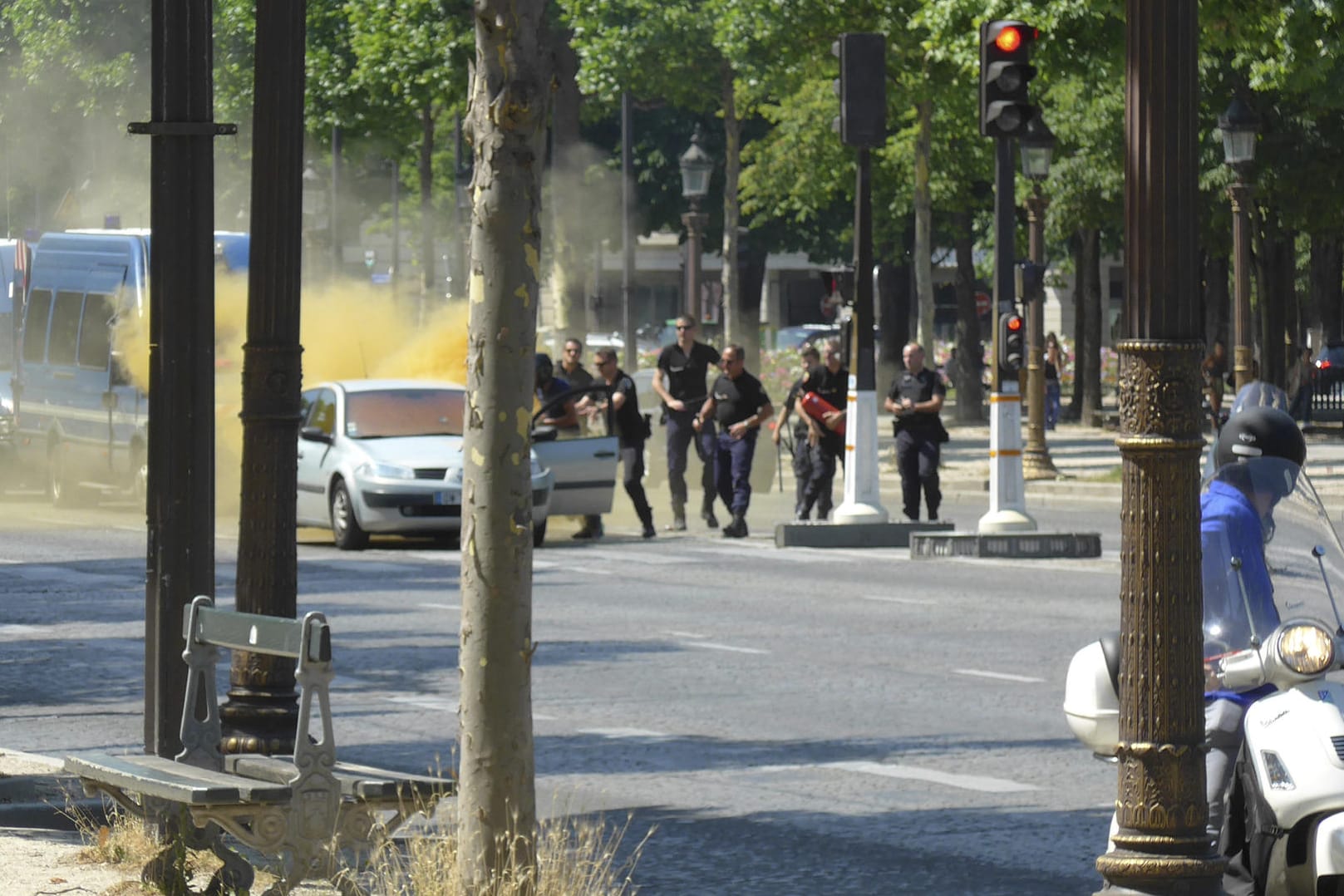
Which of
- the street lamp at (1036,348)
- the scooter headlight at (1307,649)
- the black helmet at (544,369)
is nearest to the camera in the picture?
the scooter headlight at (1307,649)

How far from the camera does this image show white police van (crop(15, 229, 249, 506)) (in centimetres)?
2588

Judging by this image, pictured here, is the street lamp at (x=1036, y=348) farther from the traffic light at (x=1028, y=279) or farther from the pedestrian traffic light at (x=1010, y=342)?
the pedestrian traffic light at (x=1010, y=342)

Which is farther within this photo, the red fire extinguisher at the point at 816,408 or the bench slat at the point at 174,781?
the red fire extinguisher at the point at 816,408

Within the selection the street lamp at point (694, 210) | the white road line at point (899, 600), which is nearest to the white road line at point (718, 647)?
the white road line at point (899, 600)

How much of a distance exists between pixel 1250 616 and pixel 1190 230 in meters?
1.10

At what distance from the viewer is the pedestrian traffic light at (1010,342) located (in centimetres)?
2105

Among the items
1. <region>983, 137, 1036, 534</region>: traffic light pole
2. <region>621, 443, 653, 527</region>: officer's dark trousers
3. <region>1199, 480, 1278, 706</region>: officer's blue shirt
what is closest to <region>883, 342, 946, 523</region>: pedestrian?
<region>983, 137, 1036, 534</region>: traffic light pole

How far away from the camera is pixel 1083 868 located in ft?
25.4

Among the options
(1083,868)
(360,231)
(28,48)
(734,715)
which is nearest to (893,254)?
(28,48)

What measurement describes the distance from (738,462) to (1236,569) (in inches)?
608

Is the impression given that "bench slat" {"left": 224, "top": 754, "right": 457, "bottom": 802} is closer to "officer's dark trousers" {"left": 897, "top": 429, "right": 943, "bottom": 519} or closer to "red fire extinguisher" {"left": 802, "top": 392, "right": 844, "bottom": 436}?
"officer's dark trousers" {"left": 897, "top": 429, "right": 943, "bottom": 519}

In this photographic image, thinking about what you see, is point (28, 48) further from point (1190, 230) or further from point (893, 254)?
point (1190, 230)

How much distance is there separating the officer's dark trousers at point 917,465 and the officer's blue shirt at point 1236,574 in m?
15.2

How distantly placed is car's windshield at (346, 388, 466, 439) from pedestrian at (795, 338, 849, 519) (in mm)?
3066
